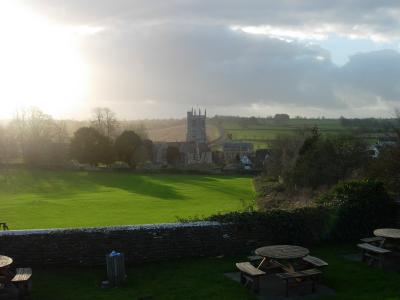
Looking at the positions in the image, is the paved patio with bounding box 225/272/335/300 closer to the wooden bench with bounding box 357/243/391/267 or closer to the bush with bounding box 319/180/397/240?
the wooden bench with bounding box 357/243/391/267

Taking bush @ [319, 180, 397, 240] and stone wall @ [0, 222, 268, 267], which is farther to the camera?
bush @ [319, 180, 397, 240]

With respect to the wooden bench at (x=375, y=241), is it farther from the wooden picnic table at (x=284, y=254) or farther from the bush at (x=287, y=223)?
the wooden picnic table at (x=284, y=254)

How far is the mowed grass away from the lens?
86.3 ft

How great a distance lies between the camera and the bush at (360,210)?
14.1 metres

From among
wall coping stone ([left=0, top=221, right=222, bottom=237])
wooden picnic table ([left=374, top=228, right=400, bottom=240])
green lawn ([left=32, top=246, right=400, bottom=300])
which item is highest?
wooden picnic table ([left=374, top=228, right=400, bottom=240])

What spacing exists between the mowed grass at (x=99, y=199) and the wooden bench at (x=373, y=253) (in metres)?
13.6

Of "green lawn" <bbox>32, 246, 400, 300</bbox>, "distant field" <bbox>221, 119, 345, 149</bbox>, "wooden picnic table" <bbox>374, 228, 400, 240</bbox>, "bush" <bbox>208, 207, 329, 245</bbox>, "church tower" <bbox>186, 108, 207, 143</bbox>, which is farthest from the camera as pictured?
"church tower" <bbox>186, 108, 207, 143</bbox>

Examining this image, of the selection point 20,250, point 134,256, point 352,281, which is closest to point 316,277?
point 352,281

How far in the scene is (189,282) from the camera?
1055 centimetres

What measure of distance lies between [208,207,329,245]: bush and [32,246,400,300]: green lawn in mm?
1230

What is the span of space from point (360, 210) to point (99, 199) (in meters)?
26.2

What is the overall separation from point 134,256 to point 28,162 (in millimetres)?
59073

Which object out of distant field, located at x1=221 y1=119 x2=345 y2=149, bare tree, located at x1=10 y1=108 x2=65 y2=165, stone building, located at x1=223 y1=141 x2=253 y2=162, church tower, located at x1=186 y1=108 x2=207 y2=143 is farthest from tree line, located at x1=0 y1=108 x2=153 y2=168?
church tower, located at x1=186 y1=108 x2=207 y2=143

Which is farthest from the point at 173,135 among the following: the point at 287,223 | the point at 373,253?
the point at 373,253
